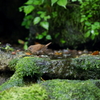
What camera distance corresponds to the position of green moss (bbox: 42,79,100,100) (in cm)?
150

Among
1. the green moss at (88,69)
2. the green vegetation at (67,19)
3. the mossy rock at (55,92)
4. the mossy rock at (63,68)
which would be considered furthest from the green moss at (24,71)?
the green vegetation at (67,19)

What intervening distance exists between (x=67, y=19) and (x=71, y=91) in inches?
87.7

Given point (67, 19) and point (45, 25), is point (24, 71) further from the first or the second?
point (67, 19)

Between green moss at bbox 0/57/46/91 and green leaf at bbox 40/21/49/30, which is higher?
green leaf at bbox 40/21/49/30

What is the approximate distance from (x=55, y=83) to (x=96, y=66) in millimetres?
683

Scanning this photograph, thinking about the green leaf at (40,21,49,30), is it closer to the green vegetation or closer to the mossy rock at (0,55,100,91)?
the green vegetation

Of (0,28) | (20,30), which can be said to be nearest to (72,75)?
(20,30)

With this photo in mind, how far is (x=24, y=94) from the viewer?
144 cm

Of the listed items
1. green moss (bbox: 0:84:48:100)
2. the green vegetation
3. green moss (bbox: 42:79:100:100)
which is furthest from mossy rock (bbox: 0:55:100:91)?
the green vegetation

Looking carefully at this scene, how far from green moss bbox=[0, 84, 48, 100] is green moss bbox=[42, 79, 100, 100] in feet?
0.29

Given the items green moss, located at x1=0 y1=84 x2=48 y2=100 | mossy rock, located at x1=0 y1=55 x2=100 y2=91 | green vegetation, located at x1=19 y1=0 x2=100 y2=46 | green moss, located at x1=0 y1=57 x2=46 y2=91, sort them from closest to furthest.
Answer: green moss, located at x1=0 y1=84 x2=48 y2=100
green moss, located at x1=0 y1=57 x2=46 y2=91
mossy rock, located at x1=0 y1=55 x2=100 y2=91
green vegetation, located at x1=19 y1=0 x2=100 y2=46

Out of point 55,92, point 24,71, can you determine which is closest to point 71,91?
point 55,92

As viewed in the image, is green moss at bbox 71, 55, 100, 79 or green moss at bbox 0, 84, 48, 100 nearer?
green moss at bbox 0, 84, 48, 100

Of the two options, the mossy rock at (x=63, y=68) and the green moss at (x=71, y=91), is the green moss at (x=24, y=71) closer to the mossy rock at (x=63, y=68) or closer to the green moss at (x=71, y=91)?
the mossy rock at (x=63, y=68)
